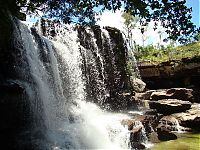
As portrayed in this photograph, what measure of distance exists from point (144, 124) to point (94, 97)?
5.40 metres

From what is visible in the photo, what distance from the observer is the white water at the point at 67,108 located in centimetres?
1195

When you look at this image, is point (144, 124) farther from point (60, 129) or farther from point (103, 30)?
point (103, 30)

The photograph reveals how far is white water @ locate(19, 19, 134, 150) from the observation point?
11945mm

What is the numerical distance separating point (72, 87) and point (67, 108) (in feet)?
7.02

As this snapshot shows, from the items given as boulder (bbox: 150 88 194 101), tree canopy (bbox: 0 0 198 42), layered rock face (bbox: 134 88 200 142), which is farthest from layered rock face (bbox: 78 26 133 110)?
tree canopy (bbox: 0 0 198 42)

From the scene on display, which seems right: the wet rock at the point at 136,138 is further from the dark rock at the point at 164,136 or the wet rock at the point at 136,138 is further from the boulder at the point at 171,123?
the boulder at the point at 171,123

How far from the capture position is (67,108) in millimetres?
15453

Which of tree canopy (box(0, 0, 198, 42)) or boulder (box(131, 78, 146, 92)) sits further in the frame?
boulder (box(131, 78, 146, 92))

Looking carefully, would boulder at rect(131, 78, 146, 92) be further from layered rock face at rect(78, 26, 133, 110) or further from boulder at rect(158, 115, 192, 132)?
boulder at rect(158, 115, 192, 132)

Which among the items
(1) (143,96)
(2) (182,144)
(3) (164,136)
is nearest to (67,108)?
(3) (164,136)

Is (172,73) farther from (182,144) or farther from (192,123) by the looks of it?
(182,144)

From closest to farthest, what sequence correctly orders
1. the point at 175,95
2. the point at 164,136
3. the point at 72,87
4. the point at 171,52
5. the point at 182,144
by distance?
the point at 182,144, the point at 164,136, the point at 72,87, the point at 175,95, the point at 171,52

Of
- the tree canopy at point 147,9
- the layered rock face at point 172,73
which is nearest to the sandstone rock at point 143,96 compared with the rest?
the layered rock face at point 172,73

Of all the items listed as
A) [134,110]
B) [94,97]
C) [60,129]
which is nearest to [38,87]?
[60,129]
